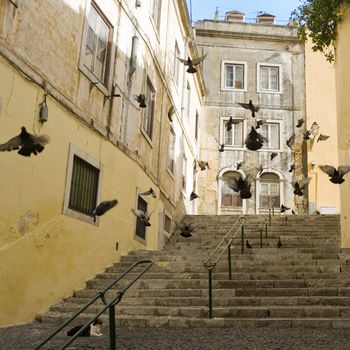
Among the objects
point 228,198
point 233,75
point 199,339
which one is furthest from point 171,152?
point 199,339

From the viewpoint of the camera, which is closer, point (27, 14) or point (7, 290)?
point (7, 290)

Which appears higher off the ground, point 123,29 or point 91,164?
point 123,29

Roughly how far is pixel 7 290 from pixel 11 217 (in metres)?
1.01

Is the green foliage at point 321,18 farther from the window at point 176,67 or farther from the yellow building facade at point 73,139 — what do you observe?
the window at point 176,67

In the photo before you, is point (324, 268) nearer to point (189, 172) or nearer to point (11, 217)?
point (11, 217)

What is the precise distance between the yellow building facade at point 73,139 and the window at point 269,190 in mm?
8741

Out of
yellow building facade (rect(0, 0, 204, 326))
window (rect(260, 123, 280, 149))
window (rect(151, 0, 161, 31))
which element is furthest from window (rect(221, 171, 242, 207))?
window (rect(151, 0, 161, 31))

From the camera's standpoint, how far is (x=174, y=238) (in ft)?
54.5

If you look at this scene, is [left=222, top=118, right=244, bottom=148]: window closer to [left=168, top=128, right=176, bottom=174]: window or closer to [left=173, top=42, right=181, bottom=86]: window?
[left=173, top=42, right=181, bottom=86]: window

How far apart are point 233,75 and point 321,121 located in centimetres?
482

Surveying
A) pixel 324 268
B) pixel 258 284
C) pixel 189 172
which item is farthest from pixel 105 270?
pixel 189 172

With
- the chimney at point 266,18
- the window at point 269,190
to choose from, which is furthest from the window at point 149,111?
the chimney at point 266,18

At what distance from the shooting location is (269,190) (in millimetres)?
23156

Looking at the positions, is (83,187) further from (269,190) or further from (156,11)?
(269,190)
